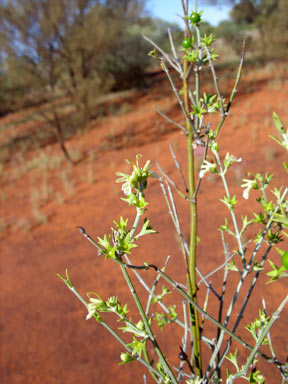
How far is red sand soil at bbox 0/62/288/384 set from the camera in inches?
103

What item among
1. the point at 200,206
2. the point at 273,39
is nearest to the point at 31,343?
the point at 200,206

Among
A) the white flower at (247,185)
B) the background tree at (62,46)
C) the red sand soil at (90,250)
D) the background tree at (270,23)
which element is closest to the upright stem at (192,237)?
the white flower at (247,185)

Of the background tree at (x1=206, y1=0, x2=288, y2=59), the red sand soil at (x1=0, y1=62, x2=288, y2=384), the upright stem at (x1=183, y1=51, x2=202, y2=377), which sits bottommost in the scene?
the red sand soil at (x1=0, y1=62, x2=288, y2=384)

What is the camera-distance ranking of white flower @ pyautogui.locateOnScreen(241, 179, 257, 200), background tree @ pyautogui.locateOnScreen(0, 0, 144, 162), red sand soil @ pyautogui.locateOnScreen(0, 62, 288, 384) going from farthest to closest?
1. background tree @ pyautogui.locateOnScreen(0, 0, 144, 162)
2. red sand soil @ pyautogui.locateOnScreen(0, 62, 288, 384)
3. white flower @ pyautogui.locateOnScreen(241, 179, 257, 200)

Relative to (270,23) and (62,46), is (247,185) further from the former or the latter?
(270,23)

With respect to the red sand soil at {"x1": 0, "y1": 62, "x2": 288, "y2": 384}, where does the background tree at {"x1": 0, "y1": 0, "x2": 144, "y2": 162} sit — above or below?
above

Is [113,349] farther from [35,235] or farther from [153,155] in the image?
[153,155]

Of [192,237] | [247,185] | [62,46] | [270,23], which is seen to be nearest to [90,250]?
[192,237]

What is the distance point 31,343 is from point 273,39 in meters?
15.4

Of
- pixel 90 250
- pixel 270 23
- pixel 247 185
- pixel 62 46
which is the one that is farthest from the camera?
pixel 270 23

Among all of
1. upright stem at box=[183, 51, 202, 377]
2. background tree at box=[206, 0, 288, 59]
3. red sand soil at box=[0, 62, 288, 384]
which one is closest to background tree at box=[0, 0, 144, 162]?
red sand soil at box=[0, 62, 288, 384]

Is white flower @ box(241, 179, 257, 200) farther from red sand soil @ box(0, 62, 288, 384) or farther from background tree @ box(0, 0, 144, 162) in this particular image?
background tree @ box(0, 0, 144, 162)

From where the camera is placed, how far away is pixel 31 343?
2904 mm

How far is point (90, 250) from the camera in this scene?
4.33 metres
